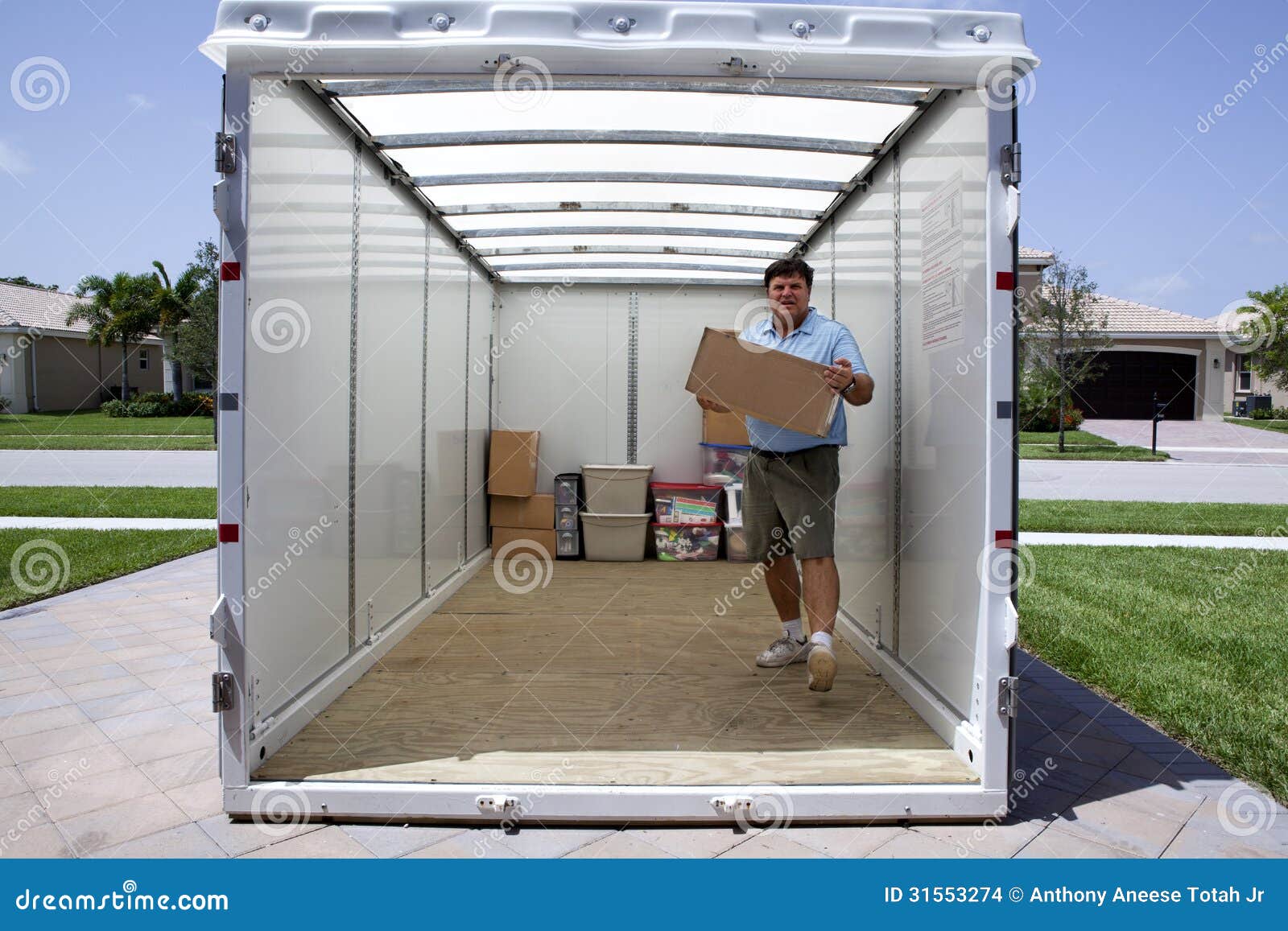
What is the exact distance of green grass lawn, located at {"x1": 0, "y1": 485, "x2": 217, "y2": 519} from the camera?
10.4 m

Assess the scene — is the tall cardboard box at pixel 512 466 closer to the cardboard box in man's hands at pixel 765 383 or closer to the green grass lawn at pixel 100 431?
the cardboard box in man's hands at pixel 765 383

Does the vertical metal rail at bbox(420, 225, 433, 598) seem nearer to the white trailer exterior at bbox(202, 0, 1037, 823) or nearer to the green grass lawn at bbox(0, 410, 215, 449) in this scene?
the white trailer exterior at bbox(202, 0, 1037, 823)

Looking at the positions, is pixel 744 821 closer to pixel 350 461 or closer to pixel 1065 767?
pixel 1065 767

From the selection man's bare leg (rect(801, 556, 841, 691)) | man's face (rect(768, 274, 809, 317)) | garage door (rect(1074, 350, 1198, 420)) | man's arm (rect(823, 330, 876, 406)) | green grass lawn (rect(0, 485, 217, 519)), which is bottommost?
green grass lawn (rect(0, 485, 217, 519))

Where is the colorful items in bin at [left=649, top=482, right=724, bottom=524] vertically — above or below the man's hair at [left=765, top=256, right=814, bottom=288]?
below

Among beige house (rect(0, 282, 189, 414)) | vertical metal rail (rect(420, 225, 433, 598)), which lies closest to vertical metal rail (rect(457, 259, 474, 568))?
vertical metal rail (rect(420, 225, 433, 598))

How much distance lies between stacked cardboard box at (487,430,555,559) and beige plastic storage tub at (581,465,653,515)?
1.20 feet

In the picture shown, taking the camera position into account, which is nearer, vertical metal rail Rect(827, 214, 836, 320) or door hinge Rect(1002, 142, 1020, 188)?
door hinge Rect(1002, 142, 1020, 188)

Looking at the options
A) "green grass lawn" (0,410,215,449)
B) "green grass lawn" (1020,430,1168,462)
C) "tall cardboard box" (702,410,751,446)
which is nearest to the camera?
"tall cardboard box" (702,410,751,446)

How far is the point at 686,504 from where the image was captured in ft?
25.5

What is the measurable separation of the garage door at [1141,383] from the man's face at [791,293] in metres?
33.1

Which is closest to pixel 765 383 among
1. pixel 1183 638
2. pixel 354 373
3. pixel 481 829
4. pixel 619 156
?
pixel 619 156

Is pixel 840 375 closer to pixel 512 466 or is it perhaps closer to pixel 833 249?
pixel 833 249

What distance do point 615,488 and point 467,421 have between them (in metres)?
1.59
